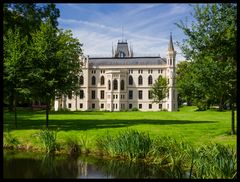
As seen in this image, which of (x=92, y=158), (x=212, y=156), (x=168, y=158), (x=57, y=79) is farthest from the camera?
(x=57, y=79)

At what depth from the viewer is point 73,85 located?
2302 cm

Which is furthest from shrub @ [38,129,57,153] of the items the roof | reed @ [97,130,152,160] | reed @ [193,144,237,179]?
the roof

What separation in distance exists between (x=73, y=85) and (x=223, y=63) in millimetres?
10175

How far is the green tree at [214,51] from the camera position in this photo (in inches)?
610

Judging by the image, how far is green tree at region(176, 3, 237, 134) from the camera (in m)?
15.5

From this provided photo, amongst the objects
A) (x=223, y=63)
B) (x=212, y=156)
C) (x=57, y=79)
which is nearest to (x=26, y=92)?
(x=57, y=79)

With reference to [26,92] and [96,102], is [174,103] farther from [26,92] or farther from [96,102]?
[26,92]

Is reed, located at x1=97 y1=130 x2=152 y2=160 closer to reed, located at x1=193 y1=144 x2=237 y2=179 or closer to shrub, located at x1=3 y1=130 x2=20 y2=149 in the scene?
reed, located at x1=193 y1=144 x2=237 y2=179

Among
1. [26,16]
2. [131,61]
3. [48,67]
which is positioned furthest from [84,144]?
[131,61]

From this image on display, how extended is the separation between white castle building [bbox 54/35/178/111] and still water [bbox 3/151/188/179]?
61620mm

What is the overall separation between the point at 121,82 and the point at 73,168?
216 feet

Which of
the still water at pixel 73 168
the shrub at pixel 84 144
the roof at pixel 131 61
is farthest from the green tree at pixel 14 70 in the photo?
the roof at pixel 131 61

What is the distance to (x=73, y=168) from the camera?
13.9 meters

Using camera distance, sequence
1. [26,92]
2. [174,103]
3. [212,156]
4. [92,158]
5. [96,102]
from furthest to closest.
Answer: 1. [96,102]
2. [174,103]
3. [26,92]
4. [92,158]
5. [212,156]
